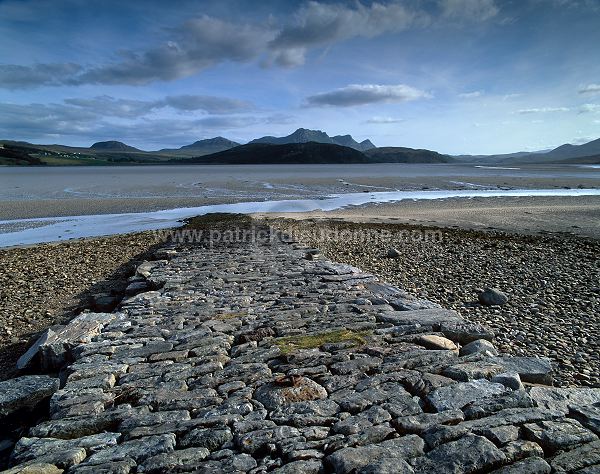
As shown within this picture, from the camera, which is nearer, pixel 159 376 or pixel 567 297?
pixel 159 376

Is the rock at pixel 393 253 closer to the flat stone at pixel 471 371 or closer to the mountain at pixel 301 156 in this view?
the flat stone at pixel 471 371

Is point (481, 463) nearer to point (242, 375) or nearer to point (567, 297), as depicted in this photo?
point (242, 375)

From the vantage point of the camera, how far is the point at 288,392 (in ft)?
12.7

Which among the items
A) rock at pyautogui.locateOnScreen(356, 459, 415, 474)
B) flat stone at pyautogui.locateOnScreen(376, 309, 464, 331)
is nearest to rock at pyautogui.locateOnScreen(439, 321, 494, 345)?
flat stone at pyautogui.locateOnScreen(376, 309, 464, 331)

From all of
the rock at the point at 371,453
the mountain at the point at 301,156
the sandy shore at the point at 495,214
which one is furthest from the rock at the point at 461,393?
the mountain at the point at 301,156

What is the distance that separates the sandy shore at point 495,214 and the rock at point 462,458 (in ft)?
61.6

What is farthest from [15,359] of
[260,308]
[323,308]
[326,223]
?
[326,223]

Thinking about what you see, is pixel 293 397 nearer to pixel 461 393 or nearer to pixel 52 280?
pixel 461 393

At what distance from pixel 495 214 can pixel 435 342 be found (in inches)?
905

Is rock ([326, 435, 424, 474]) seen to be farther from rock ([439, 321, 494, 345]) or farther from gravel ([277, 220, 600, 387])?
gravel ([277, 220, 600, 387])

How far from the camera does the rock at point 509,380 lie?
13.0 feet

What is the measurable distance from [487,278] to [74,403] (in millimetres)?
9544

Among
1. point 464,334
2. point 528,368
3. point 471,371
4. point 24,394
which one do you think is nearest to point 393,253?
point 464,334

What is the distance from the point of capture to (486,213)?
25719mm
